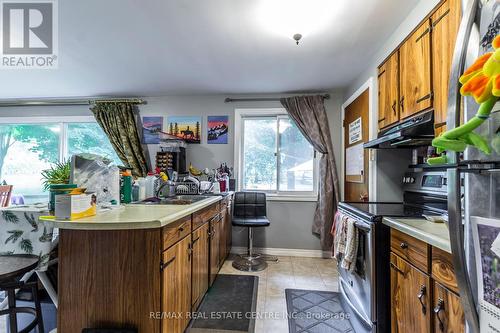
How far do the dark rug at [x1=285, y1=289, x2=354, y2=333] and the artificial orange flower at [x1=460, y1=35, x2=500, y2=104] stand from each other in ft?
6.12

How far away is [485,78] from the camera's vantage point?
469 millimetres

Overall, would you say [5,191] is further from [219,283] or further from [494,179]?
[494,179]

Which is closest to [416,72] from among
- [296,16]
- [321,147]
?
[296,16]

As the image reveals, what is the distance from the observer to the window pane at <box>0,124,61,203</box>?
381cm

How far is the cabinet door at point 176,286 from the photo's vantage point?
1.23 meters

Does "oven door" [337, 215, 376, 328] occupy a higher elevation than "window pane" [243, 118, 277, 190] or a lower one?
lower

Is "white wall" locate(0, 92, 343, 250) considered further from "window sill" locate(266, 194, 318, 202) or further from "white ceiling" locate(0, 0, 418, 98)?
"white ceiling" locate(0, 0, 418, 98)

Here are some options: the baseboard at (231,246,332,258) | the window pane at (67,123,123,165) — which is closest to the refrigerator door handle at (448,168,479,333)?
the baseboard at (231,246,332,258)

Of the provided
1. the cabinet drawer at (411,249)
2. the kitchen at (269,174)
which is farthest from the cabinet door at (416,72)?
the cabinet drawer at (411,249)

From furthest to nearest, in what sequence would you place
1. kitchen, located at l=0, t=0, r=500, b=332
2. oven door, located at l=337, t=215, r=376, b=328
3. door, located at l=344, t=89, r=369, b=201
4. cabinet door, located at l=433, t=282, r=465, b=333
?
1. door, located at l=344, t=89, r=369, b=201
2. oven door, located at l=337, t=215, r=376, b=328
3. kitchen, located at l=0, t=0, r=500, b=332
4. cabinet door, located at l=433, t=282, r=465, b=333

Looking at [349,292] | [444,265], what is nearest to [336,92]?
[349,292]

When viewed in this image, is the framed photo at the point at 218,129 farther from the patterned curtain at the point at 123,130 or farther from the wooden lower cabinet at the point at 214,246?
the wooden lower cabinet at the point at 214,246

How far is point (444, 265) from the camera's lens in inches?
37.5

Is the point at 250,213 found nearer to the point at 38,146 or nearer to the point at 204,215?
the point at 204,215
